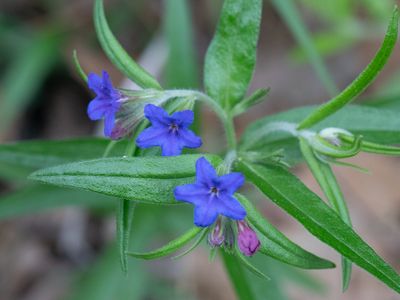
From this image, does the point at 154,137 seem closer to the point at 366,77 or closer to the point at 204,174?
the point at 204,174

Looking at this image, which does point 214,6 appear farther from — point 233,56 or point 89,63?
point 233,56

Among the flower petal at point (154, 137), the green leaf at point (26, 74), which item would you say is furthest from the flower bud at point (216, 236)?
the green leaf at point (26, 74)

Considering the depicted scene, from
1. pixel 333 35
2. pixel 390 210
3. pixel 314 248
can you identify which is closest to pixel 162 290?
pixel 314 248

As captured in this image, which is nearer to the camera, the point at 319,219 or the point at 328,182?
the point at 319,219

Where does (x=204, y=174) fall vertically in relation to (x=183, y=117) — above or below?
below

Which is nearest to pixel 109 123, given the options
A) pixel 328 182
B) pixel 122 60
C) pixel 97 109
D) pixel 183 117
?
pixel 97 109

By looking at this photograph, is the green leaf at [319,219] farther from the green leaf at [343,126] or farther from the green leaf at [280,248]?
the green leaf at [343,126]

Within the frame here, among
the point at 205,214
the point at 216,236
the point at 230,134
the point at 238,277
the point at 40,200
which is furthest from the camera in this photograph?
the point at 40,200
